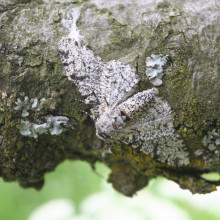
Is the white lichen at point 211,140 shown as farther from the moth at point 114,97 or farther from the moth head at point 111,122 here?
the moth head at point 111,122

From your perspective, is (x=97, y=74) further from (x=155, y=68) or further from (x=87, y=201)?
(x=87, y=201)

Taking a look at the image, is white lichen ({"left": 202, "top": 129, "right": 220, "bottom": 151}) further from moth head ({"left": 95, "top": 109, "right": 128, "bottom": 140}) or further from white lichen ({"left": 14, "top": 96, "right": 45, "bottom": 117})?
white lichen ({"left": 14, "top": 96, "right": 45, "bottom": 117})

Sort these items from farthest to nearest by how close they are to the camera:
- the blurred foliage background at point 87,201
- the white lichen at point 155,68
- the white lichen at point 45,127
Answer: the blurred foliage background at point 87,201
the white lichen at point 45,127
the white lichen at point 155,68

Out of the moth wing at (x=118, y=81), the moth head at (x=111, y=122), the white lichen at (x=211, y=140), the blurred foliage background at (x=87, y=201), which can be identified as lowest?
the blurred foliage background at (x=87, y=201)

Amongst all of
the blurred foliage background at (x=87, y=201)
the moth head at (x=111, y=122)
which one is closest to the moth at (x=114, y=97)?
the moth head at (x=111, y=122)

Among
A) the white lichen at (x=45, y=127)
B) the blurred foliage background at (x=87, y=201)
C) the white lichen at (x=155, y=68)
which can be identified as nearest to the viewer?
the white lichen at (x=155, y=68)

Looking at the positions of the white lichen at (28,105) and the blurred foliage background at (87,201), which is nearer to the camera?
the white lichen at (28,105)

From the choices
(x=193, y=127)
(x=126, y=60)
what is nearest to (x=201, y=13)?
(x=126, y=60)

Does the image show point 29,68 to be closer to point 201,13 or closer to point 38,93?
point 38,93

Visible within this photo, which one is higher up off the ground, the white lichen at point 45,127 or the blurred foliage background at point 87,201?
the white lichen at point 45,127
